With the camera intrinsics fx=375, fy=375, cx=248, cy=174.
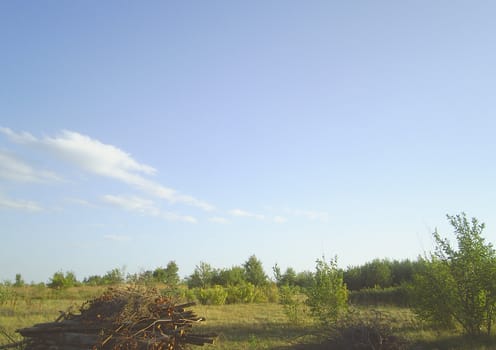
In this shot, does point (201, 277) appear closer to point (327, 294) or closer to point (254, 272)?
point (254, 272)

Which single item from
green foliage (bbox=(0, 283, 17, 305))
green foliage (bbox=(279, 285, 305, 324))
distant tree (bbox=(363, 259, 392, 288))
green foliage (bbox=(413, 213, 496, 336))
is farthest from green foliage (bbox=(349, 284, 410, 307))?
green foliage (bbox=(0, 283, 17, 305))

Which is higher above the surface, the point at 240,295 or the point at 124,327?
the point at 124,327

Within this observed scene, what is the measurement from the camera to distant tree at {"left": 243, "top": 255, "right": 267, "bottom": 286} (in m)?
40.8

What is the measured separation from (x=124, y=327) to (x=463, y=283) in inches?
393

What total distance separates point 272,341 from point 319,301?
3.66 metres

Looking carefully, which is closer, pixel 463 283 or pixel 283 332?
pixel 463 283

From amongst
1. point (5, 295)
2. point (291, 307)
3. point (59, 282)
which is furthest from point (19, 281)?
point (291, 307)

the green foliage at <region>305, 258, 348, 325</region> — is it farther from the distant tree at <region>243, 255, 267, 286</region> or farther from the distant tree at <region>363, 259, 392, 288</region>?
the distant tree at <region>243, 255, 267, 286</region>

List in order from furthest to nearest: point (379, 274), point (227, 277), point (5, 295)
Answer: point (227, 277)
point (379, 274)
point (5, 295)

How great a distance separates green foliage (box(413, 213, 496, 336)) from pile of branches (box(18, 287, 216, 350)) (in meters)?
7.60

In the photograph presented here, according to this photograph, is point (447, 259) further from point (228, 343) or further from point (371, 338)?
point (228, 343)

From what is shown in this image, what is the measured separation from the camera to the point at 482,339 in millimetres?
11109

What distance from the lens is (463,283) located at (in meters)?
11.6

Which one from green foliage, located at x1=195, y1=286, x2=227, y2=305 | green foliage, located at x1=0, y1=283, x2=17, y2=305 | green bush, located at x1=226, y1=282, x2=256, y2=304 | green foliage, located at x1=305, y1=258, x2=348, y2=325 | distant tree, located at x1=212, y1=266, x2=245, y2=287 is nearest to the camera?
green foliage, located at x1=305, y1=258, x2=348, y2=325
